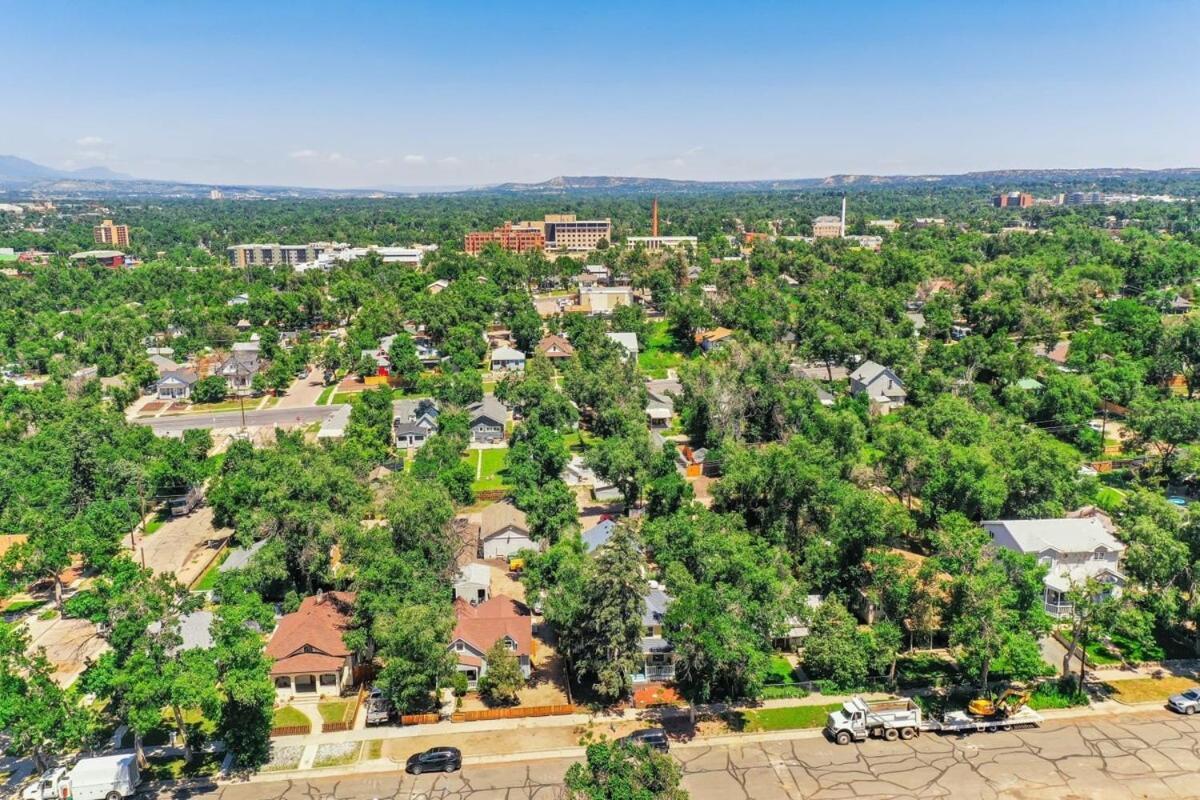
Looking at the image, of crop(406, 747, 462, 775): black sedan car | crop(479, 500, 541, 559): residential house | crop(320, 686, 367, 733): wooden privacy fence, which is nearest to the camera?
crop(406, 747, 462, 775): black sedan car

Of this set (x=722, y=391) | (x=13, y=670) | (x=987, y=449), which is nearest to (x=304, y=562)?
(x=13, y=670)

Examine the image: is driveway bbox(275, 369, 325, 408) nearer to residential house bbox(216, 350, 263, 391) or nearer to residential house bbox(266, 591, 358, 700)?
residential house bbox(216, 350, 263, 391)

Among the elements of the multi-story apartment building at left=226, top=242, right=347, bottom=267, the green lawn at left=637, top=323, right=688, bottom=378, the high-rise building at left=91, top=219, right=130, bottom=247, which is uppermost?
the high-rise building at left=91, top=219, right=130, bottom=247

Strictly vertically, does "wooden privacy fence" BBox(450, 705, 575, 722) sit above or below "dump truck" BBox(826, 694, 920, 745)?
below

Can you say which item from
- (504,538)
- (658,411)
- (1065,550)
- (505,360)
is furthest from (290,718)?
(505,360)

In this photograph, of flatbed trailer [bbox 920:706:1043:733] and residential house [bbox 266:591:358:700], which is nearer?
flatbed trailer [bbox 920:706:1043:733]

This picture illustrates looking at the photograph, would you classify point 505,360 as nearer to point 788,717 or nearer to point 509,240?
point 788,717

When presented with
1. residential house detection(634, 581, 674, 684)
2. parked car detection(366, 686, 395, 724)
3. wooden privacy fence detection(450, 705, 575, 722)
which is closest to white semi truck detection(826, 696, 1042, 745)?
residential house detection(634, 581, 674, 684)
